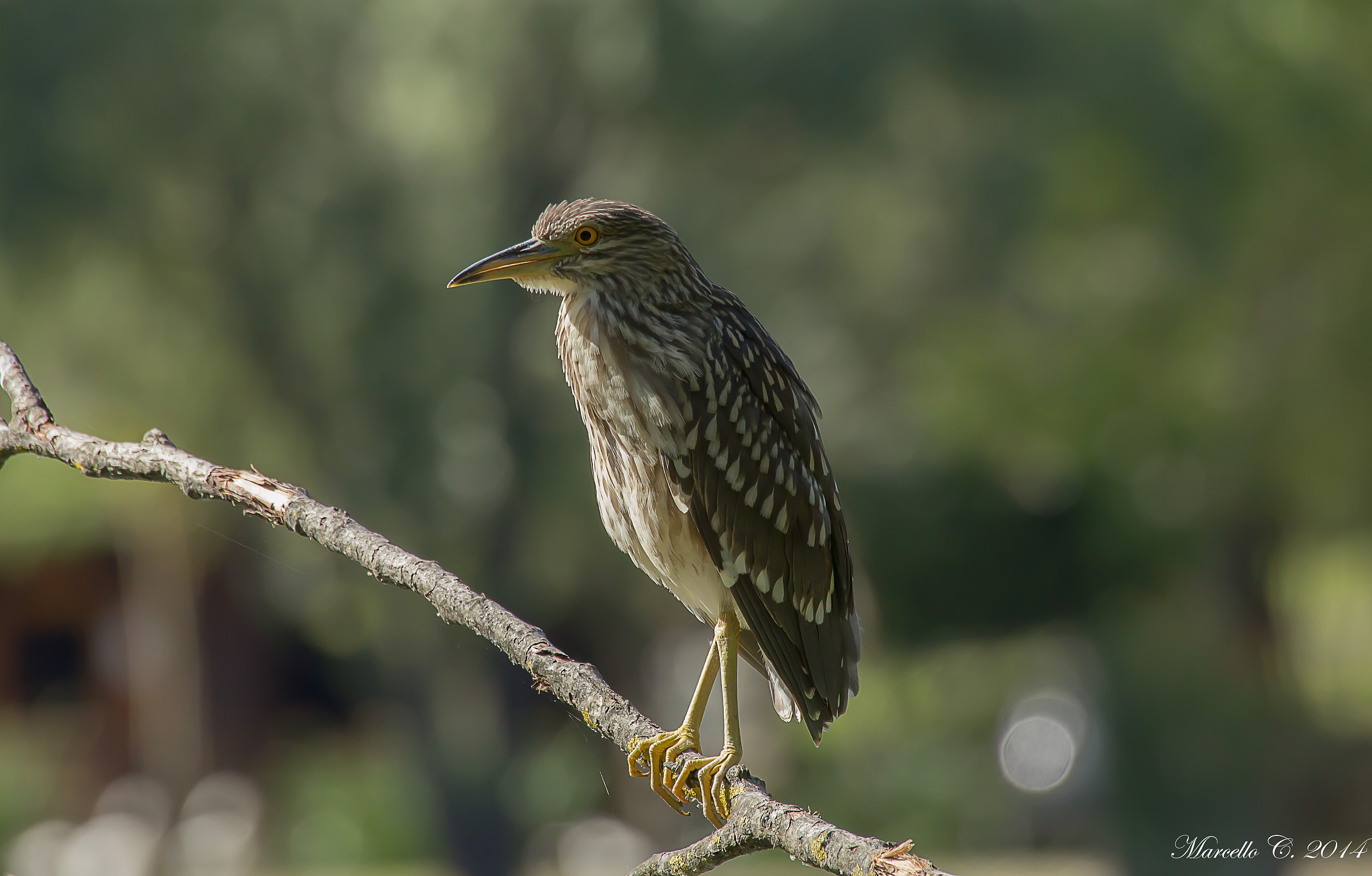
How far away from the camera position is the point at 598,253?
269 cm

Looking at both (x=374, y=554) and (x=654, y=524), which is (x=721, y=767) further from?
(x=374, y=554)

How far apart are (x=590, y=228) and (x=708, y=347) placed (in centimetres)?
36

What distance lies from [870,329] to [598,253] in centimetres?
885

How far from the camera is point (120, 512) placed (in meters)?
14.7

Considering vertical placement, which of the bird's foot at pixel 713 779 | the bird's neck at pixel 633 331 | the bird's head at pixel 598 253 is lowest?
the bird's foot at pixel 713 779

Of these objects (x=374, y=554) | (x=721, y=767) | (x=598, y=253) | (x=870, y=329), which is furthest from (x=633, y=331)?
(x=870, y=329)

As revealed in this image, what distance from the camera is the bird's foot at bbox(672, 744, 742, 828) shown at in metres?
2.35

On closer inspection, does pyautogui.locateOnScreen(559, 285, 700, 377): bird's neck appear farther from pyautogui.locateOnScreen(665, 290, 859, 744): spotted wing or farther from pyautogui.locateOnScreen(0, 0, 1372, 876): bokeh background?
pyautogui.locateOnScreen(0, 0, 1372, 876): bokeh background

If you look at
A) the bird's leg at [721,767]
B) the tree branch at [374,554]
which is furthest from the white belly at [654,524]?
the tree branch at [374,554]

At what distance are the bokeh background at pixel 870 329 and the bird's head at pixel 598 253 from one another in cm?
745

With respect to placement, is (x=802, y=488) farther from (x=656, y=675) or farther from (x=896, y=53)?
(x=656, y=675)

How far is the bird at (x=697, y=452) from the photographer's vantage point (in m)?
2.65

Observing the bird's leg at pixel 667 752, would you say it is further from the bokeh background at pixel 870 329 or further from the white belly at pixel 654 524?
the bokeh background at pixel 870 329

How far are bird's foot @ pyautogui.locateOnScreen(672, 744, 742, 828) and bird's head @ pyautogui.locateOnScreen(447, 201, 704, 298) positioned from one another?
0.99m
